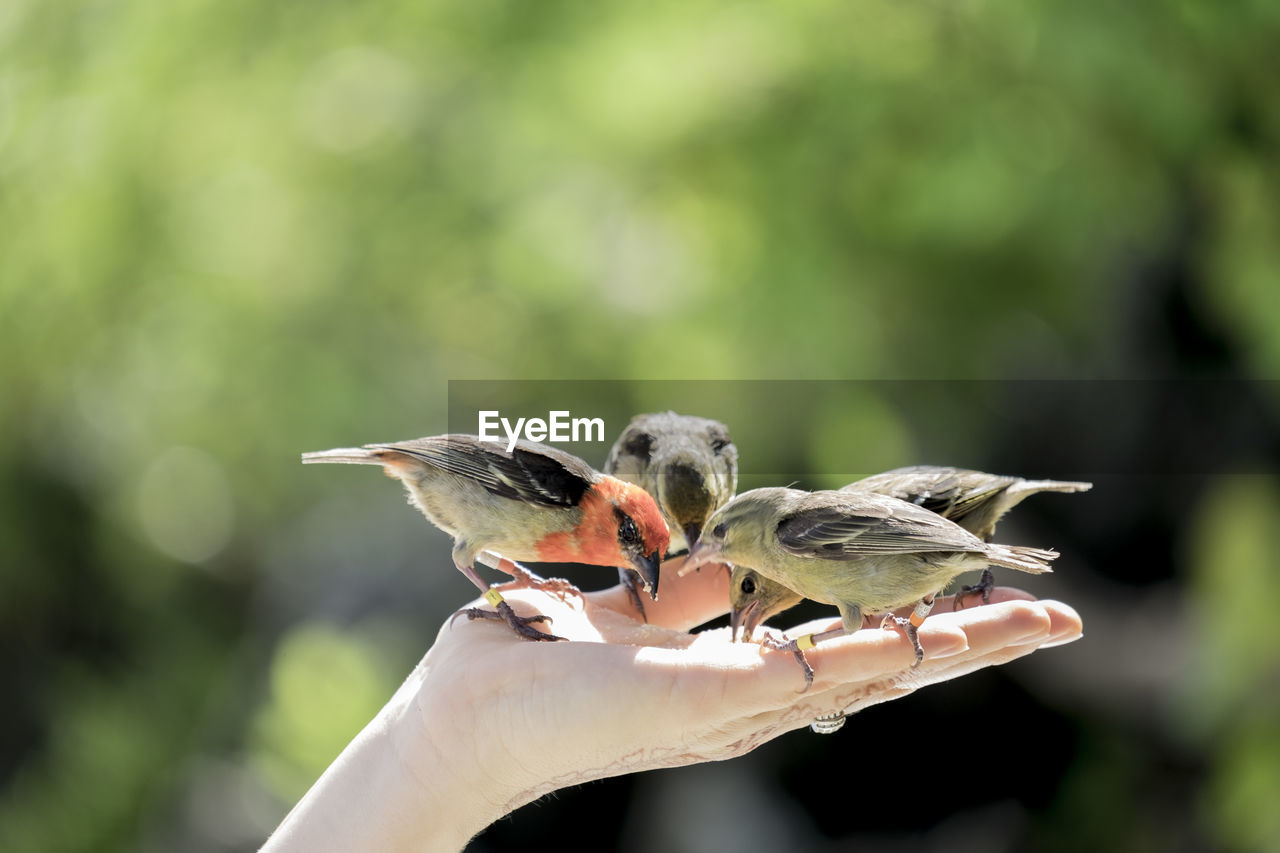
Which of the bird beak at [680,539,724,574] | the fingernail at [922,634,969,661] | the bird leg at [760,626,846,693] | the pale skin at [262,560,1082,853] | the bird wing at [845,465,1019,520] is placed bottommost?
the pale skin at [262,560,1082,853]

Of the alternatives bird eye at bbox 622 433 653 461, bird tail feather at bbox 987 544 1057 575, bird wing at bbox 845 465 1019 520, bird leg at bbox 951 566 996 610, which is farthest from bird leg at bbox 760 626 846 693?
bird eye at bbox 622 433 653 461

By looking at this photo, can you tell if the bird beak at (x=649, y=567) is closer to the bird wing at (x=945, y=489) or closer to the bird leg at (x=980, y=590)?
the bird wing at (x=945, y=489)

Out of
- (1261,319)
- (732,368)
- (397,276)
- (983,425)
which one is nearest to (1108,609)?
(983,425)
